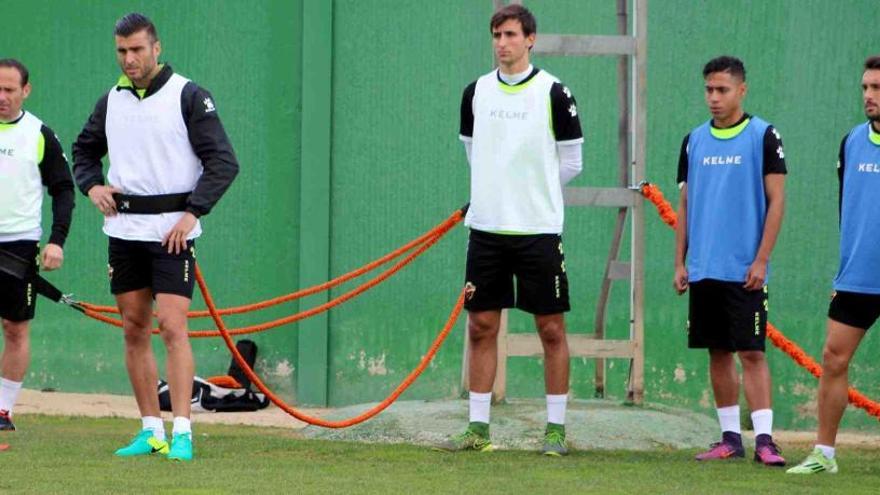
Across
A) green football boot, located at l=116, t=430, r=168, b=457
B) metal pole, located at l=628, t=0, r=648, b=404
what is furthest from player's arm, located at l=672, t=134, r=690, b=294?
green football boot, located at l=116, t=430, r=168, b=457

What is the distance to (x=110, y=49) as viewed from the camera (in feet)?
37.2

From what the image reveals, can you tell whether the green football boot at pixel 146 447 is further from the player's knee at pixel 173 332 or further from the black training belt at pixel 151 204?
the black training belt at pixel 151 204

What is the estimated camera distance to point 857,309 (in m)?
6.95

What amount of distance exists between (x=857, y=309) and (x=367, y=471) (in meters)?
2.15

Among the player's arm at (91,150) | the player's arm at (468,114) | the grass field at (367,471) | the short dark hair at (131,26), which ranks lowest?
the grass field at (367,471)

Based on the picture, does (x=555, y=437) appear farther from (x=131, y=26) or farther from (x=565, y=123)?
(x=131, y=26)

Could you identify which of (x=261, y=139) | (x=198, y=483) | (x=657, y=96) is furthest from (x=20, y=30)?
(x=198, y=483)

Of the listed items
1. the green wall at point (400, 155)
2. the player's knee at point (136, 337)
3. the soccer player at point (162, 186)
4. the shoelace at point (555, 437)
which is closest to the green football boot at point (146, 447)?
the soccer player at point (162, 186)

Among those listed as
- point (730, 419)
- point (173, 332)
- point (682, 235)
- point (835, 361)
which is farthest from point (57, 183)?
point (835, 361)

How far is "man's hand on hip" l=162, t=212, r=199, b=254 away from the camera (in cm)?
714

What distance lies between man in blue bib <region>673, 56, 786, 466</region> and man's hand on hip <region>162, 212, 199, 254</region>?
2276mm

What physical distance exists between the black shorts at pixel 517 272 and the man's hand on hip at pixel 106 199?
1680 mm

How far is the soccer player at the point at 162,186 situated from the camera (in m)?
7.18

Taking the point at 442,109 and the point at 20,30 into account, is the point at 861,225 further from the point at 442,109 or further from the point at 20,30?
the point at 20,30
